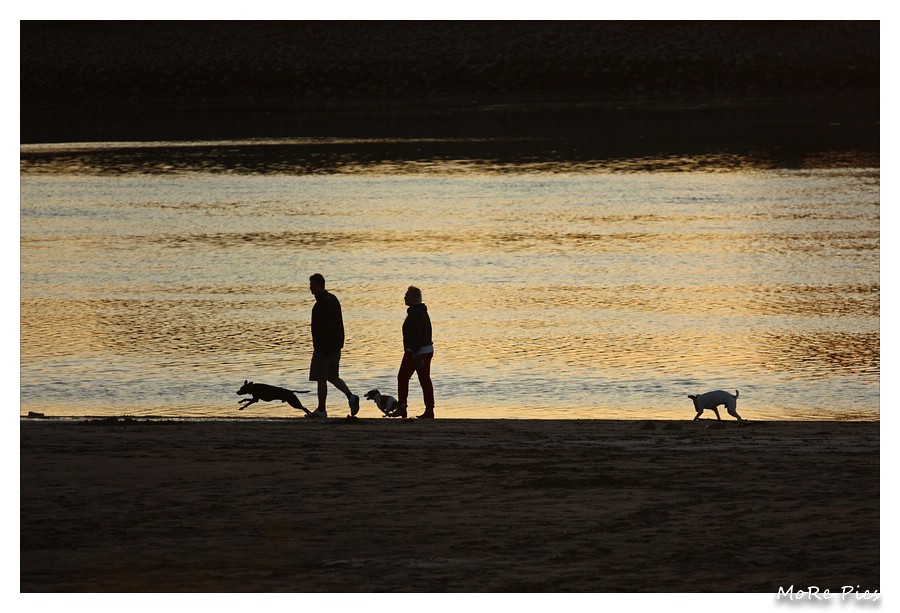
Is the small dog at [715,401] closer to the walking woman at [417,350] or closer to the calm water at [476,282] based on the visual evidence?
the calm water at [476,282]

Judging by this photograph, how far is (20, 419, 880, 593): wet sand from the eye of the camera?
8.90m

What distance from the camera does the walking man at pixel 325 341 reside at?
14531 mm

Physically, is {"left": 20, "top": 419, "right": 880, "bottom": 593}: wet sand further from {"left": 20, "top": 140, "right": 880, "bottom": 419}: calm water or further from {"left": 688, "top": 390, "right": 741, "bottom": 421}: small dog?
{"left": 20, "top": 140, "right": 880, "bottom": 419}: calm water

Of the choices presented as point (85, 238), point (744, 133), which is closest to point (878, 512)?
point (85, 238)

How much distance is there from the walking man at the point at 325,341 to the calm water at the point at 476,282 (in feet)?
4.50

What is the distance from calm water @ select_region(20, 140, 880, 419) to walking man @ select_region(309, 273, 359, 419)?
1373 millimetres

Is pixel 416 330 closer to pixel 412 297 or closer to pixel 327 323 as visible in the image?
pixel 412 297

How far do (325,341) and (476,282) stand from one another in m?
10.9

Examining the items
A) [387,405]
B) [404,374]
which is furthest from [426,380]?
[387,405]

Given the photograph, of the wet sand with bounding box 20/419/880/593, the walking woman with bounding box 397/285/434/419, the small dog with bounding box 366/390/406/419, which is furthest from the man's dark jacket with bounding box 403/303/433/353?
the wet sand with bounding box 20/419/880/593

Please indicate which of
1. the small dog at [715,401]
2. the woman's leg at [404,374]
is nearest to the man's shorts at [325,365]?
the woman's leg at [404,374]

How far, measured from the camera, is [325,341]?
14.6 m

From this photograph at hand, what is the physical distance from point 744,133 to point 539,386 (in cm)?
3682
